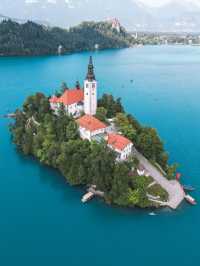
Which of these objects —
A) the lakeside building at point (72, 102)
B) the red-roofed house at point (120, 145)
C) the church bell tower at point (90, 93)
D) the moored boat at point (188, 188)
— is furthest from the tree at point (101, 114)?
the moored boat at point (188, 188)

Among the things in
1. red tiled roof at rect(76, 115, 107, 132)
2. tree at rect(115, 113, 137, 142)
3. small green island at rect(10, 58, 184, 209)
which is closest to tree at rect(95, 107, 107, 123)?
Result: small green island at rect(10, 58, 184, 209)

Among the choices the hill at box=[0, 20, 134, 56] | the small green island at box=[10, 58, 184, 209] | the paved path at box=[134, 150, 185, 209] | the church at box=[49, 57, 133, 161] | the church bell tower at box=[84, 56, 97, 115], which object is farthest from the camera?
the hill at box=[0, 20, 134, 56]

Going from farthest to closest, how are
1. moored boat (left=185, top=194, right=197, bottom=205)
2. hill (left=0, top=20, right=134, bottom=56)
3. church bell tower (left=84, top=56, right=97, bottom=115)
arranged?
hill (left=0, top=20, right=134, bottom=56)
church bell tower (left=84, top=56, right=97, bottom=115)
moored boat (left=185, top=194, right=197, bottom=205)

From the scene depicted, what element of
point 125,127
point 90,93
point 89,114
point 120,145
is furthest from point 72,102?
point 120,145

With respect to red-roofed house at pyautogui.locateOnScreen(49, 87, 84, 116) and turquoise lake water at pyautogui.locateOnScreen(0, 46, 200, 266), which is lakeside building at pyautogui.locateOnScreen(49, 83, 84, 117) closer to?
red-roofed house at pyautogui.locateOnScreen(49, 87, 84, 116)

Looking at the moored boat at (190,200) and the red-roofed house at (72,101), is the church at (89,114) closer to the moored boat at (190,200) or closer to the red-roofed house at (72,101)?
the red-roofed house at (72,101)

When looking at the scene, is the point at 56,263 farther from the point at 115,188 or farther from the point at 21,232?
the point at 115,188

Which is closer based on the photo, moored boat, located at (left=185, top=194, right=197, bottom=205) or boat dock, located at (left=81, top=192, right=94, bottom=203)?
moored boat, located at (left=185, top=194, right=197, bottom=205)

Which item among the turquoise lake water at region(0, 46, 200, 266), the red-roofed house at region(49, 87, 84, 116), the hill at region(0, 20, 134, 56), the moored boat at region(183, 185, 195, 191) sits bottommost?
the turquoise lake water at region(0, 46, 200, 266)

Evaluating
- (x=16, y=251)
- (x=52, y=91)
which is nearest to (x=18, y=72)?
(x=52, y=91)

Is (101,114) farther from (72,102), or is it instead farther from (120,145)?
(120,145)
